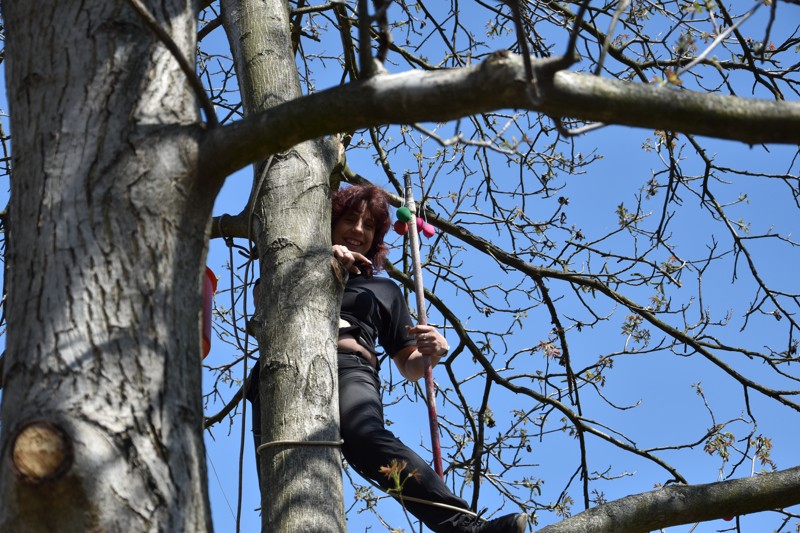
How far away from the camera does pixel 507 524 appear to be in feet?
9.90

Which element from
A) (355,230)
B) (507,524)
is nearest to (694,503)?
(507,524)

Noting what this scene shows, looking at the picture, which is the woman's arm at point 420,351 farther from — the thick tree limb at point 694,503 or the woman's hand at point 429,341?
the thick tree limb at point 694,503

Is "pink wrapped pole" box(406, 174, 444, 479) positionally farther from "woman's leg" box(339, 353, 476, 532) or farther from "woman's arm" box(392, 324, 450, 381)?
"woman's leg" box(339, 353, 476, 532)

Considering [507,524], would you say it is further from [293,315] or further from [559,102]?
[559,102]

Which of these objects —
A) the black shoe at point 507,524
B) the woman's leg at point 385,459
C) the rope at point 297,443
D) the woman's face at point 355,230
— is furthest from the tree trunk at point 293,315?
the black shoe at point 507,524

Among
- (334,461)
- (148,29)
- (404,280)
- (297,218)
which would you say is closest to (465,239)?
(404,280)

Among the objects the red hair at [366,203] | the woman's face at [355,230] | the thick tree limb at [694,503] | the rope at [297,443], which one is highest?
the red hair at [366,203]

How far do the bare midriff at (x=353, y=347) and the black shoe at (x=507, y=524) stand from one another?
0.87 metres

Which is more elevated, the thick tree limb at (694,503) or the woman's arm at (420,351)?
the woman's arm at (420,351)

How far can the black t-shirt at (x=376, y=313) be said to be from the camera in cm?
370

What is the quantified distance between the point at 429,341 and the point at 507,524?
0.86 meters

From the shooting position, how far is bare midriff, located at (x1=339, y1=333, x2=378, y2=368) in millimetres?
3578

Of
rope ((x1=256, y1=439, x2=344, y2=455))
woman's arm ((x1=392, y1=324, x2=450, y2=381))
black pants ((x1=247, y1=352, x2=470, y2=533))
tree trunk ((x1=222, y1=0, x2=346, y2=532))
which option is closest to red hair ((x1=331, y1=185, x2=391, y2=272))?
tree trunk ((x1=222, y1=0, x2=346, y2=532))

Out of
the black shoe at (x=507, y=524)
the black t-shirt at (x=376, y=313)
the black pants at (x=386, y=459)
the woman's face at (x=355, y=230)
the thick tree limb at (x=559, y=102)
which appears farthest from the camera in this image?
the woman's face at (x=355, y=230)
